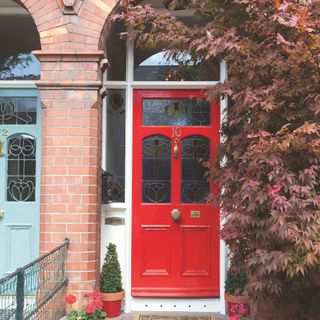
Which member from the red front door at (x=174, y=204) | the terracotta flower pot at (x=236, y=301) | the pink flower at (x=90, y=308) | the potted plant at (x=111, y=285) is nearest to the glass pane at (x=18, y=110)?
the red front door at (x=174, y=204)

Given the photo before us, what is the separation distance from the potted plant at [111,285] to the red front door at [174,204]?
0.27 meters

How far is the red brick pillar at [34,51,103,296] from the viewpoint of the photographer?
4.96 metres

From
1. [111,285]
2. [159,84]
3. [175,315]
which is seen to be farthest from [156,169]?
[175,315]

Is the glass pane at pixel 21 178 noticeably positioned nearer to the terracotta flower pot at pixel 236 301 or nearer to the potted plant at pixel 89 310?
the potted plant at pixel 89 310

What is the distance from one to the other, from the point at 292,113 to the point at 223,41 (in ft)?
2.63

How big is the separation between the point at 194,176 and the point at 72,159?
5.03ft

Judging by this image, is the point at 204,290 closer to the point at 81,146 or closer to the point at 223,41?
the point at 81,146

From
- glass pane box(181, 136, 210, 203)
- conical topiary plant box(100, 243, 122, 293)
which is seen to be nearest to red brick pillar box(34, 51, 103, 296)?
conical topiary plant box(100, 243, 122, 293)

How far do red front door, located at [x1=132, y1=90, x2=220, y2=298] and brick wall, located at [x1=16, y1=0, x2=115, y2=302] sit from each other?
0.84 m

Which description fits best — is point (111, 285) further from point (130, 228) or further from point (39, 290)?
point (39, 290)

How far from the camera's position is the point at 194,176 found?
5871mm

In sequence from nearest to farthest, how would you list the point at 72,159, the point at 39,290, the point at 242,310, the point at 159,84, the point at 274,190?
the point at 274,190 < the point at 39,290 < the point at 242,310 < the point at 72,159 < the point at 159,84

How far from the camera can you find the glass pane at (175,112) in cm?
594

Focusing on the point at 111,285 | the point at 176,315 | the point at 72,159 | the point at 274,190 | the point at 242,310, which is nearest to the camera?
the point at 274,190
